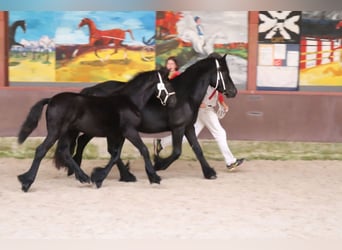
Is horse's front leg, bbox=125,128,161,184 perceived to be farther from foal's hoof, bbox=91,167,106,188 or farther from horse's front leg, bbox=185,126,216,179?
horse's front leg, bbox=185,126,216,179

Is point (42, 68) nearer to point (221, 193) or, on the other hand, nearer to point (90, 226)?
point (221, 193)

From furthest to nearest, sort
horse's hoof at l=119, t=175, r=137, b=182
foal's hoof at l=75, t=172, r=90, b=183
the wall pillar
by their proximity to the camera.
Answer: the wall pillar → horse's hoof at l=119, t=175, r=137, b=182 → foal's hoof at l=75, t=172, r=90, b=183

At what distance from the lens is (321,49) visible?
10.7 metres

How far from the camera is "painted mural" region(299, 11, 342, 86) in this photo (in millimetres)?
10602

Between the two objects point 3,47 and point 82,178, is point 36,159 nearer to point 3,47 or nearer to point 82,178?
point 82,178

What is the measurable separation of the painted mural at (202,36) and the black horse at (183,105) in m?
2.47

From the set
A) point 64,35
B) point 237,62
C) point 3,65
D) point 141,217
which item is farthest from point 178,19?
point 141,217

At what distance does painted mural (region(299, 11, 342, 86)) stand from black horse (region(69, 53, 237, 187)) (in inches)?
118

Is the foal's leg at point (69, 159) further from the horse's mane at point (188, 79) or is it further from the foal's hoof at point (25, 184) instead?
the horse's mane at point (188, 79)

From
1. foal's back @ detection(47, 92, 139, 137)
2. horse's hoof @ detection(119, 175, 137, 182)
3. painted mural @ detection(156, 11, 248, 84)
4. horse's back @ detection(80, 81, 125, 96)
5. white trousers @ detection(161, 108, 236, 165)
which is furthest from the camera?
painted mural @ detection(156, 11, 248, 84)

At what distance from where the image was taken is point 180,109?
7.88m

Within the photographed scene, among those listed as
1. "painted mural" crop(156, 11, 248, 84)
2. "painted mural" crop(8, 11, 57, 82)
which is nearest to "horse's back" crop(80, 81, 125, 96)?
"painted mural" crop(156, 11, 248, 84)

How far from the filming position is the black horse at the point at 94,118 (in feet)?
23.6

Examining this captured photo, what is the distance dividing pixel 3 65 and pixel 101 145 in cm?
226
